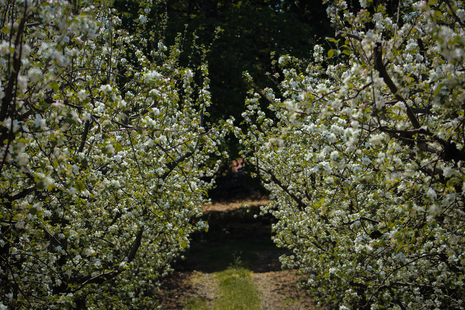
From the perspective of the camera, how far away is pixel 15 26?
2.49 m

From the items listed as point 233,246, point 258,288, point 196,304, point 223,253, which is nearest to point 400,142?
point 196,304

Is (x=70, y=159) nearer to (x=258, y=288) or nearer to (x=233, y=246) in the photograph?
(x=258, y=288)

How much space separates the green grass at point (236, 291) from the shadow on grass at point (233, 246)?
75 centimetres

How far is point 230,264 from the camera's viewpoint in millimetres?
12008

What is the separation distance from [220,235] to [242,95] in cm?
666

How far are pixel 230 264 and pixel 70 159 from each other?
970 centimetres

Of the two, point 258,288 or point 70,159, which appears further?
point 258,288

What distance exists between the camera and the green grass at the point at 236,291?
8828 millimetres

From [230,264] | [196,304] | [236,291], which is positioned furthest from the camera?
[230,264]

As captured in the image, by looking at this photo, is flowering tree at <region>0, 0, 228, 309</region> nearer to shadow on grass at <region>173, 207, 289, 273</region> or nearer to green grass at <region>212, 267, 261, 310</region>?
green grass at <region>212, 267, 261, 310</region>

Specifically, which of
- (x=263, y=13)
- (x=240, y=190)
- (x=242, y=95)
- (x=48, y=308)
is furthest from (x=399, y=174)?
(x=240, y=190)

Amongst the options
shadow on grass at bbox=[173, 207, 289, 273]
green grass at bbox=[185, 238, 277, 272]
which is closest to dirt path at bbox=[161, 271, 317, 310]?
shadow on grass at bbox=[173, 207, 289, 273]

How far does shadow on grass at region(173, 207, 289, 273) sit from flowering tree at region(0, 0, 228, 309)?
5144mm

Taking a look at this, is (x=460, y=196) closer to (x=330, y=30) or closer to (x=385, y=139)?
(x=385, y=139)
